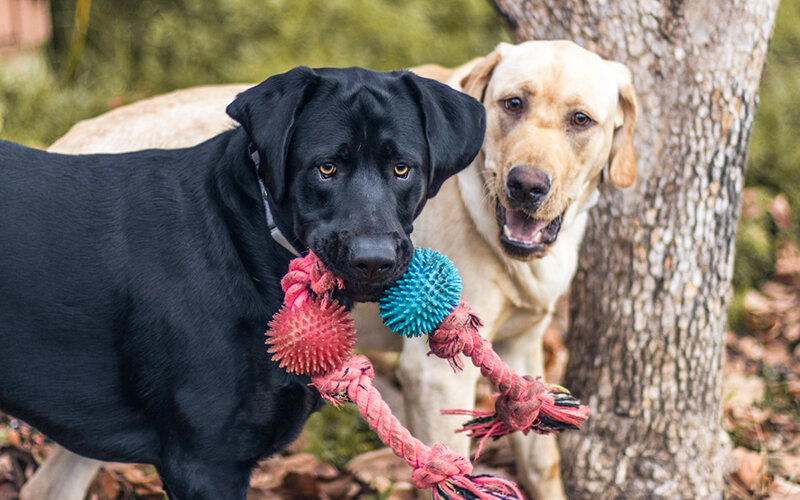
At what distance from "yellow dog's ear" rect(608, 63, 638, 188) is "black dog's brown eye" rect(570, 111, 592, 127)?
0.59 ft

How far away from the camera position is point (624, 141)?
3.21m

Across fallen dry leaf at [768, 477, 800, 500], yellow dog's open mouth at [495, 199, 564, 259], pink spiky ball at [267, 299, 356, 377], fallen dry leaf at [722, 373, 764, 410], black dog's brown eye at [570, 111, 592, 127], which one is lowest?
fallen dry leaf at [768, 477, 800, 500]

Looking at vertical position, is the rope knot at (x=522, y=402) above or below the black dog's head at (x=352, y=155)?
below

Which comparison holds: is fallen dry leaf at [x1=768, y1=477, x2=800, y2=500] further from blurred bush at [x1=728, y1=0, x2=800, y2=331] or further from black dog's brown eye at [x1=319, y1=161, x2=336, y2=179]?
black dog's brown eye at [x1=319, y1=161, x2=336, y2=179]

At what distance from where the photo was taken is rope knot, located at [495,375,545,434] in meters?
2.56

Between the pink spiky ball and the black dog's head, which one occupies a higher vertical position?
the black dog's head

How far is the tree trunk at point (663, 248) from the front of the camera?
3.33m

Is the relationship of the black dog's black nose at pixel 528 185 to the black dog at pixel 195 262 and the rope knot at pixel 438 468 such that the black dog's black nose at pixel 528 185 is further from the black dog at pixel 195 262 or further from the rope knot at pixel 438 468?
the rope knot at pixel 438 468

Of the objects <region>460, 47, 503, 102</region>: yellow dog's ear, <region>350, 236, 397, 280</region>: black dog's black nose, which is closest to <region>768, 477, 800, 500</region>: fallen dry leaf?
<region>460, 47, 503, 102</region>: yellow dog's ear

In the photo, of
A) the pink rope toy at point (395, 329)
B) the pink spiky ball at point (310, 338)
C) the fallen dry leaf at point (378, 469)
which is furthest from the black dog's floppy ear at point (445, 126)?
the fallen dry leaf at point (378, 469)

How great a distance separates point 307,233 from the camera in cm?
239

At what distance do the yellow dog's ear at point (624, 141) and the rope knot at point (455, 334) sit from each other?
1.06 metres

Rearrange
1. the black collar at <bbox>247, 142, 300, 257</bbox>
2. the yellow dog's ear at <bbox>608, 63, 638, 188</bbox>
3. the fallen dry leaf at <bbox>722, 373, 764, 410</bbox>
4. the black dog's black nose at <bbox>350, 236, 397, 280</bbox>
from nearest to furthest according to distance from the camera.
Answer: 1. the black dog's black nose at <bbox>350, 236, 397, 280</bbox>
2. the black collar at <bbox>247, 142, 300, 257</bbox>
3. the yellow dog's ear at <bbox>608, 63, 638, 188</bbox>
4. the fallen dry leaf at <bbox>722, 373, 764, 410</bbox>

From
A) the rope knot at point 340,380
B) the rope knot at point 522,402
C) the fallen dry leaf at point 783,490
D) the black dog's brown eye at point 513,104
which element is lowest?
the fallen dry leaf at point 783,490
